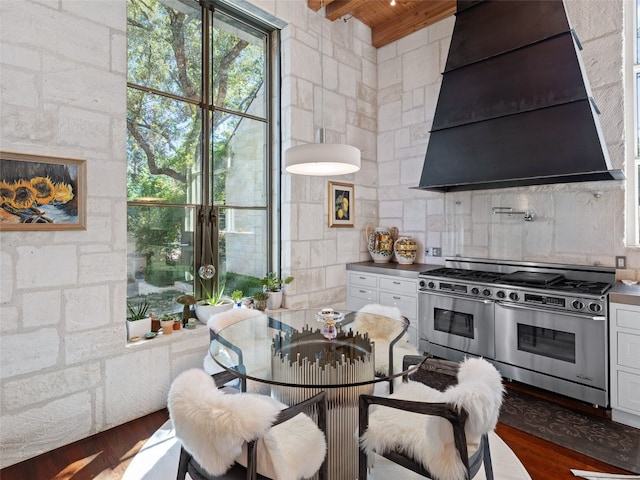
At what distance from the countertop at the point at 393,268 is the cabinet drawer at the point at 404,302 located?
0.23 metres

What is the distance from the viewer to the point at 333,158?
6.15 feet

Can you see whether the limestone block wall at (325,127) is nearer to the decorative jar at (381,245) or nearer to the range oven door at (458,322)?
the decorative jar at (381,245)

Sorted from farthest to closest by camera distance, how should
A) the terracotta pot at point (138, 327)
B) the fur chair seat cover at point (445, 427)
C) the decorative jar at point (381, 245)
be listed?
the decorative jar at point (381, 245)
the terracotta pot at point (138, 327)
the fur chair seat cover at point (445, 427)

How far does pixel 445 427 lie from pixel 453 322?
205 cm

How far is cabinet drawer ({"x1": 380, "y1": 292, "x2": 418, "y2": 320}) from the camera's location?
11.6 feet

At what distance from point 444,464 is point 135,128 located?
2.99 m

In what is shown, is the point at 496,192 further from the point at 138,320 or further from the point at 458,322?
the point at 138,320

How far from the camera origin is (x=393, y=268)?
12.5 feet

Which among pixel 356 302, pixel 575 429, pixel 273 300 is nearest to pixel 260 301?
pixel 273 300

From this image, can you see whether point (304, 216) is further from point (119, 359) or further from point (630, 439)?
point (630, 439)

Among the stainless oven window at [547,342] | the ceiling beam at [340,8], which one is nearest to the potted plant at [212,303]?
the stainless oven window at [547,342]

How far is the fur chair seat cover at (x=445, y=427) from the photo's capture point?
1.28 meters

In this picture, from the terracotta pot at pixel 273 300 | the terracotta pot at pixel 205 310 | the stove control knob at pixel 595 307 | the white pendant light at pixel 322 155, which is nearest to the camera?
the white pendant light at pixel 322 155

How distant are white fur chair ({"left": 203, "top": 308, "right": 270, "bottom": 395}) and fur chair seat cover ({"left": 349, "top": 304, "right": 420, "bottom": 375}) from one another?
2.12ft
